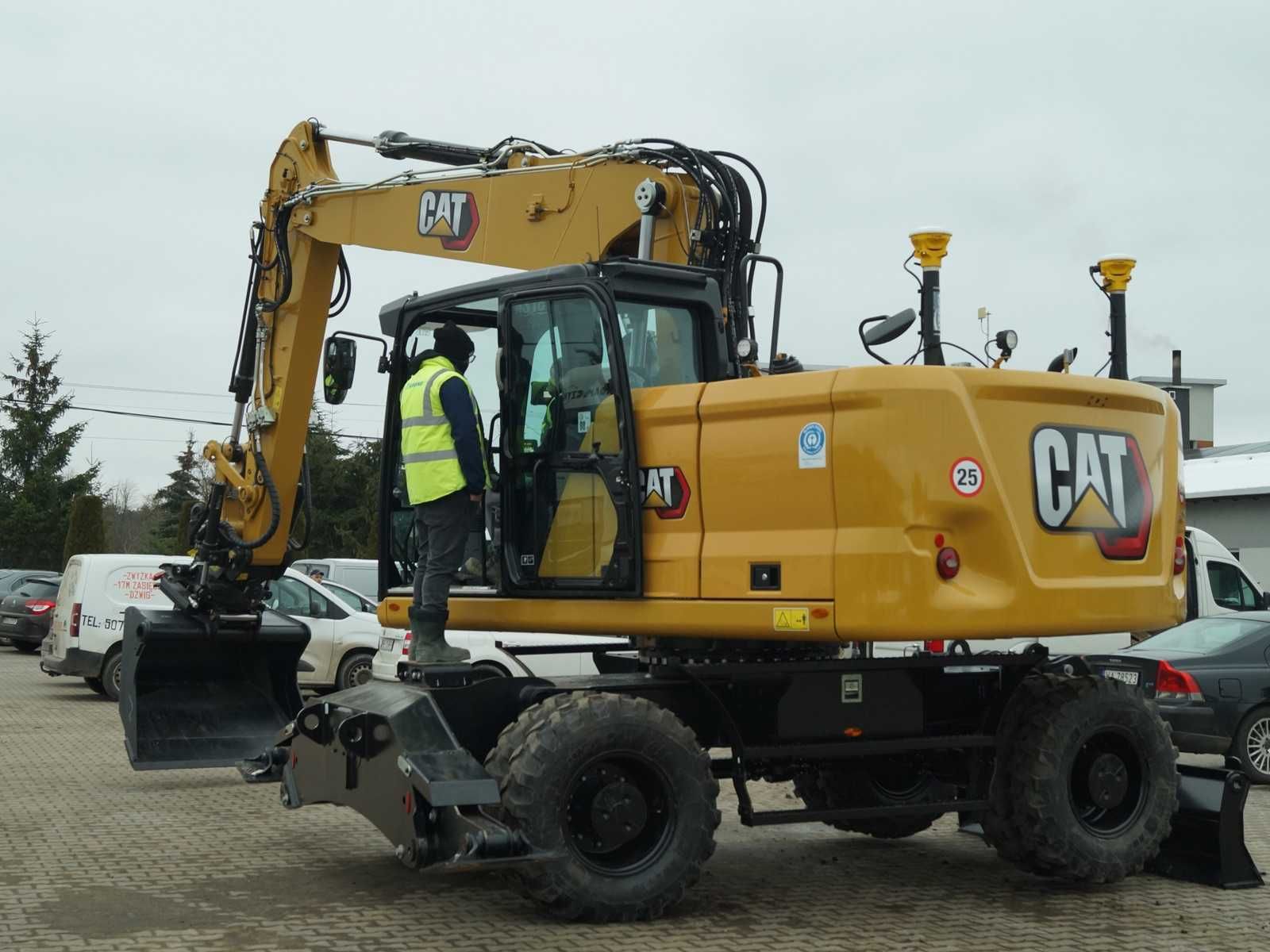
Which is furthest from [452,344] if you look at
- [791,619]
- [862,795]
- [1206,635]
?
[1206,635]

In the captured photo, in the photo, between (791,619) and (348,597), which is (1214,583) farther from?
(791,619)

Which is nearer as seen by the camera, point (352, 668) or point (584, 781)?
point (584, 781)

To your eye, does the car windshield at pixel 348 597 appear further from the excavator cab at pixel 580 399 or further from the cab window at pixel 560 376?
the cab window at pixel 560 376

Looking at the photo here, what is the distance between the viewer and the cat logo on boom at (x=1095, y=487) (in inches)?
309

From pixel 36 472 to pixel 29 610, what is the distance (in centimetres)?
2462

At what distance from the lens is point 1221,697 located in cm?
1391

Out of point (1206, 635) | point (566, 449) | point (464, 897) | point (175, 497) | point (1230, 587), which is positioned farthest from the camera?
point (175, 497)

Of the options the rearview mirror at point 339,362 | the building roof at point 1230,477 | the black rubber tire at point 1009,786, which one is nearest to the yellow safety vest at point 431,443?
the rearview mirror at point 339,362

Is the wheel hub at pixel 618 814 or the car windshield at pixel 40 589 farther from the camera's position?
the car windshield at pixel 40 589

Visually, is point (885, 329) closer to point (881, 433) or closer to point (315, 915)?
point (881, 433)

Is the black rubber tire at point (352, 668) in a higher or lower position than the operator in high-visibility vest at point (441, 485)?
lower

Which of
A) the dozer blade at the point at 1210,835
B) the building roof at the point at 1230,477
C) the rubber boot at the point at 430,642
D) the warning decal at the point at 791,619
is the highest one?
the building roof at the point at 1230,477

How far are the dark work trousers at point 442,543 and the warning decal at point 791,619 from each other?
176 centimetres

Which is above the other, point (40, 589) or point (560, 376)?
point (560, 376)
